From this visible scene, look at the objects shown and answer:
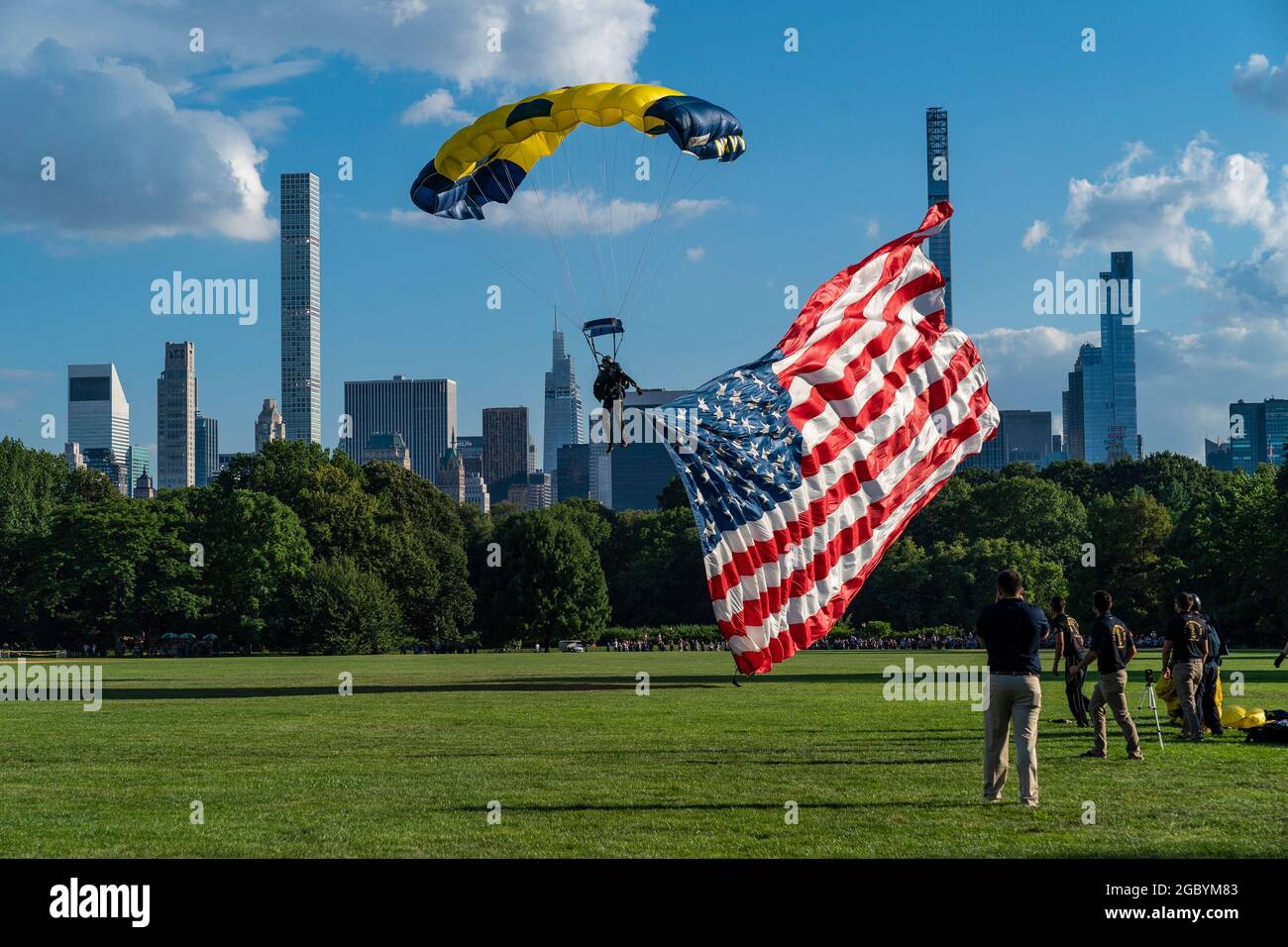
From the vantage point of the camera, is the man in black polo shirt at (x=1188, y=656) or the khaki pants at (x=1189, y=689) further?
the khaki pants at (x=1189, y=689)

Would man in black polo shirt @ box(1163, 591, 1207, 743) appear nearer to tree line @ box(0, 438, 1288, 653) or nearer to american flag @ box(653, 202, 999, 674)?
american flag @ box(653, 202, 999, 674)

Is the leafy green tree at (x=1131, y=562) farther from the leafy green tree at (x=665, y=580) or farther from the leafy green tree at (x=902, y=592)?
the leafy green tree at (x=665, y=580)

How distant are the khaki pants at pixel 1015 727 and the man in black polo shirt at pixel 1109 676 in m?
3.74

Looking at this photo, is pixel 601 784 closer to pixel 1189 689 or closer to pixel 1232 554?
pixel 1189 689

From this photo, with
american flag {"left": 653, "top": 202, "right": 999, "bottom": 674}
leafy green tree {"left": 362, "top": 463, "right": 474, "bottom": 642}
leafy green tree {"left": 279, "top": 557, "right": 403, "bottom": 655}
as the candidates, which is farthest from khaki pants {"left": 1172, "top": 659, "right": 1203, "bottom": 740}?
leafy green tree {"left": 362, "top": 463, "right": 474, "bottom": 642}

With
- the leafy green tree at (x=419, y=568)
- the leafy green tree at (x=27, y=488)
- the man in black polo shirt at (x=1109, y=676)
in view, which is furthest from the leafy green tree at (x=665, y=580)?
the man in black polo shirt at (x=1109, y=676)

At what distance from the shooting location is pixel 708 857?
10484 millimetres

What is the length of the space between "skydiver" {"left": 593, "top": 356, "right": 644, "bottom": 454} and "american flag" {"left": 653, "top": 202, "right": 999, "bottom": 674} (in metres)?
1.03

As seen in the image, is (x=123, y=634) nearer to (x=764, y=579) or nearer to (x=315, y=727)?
(x=315, y=727)

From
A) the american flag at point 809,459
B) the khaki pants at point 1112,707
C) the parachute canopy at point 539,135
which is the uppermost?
the parachute canopy at point 539,135

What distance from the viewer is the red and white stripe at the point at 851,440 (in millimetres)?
19469

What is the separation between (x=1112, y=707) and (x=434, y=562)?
3035 inches

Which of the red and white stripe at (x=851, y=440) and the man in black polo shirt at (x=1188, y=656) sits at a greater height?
the red and white stripe at (x=851, y=440)

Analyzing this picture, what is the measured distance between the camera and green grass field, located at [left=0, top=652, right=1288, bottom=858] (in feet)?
37.1
